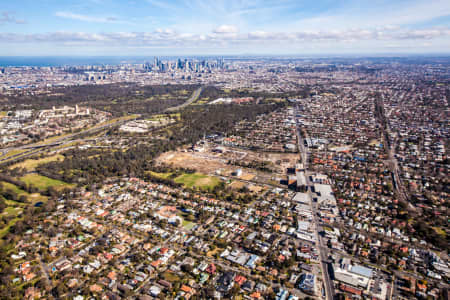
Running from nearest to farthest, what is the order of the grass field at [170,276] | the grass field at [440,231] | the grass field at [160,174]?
the grass field at [170,276] < the grass field at [440,231] < the grass field at [160,174]

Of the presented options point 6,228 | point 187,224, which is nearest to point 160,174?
point 187,224

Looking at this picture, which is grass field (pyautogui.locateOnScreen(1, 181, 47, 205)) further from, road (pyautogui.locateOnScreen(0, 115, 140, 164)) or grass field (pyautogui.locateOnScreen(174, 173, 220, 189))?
grass field (pyautogui.locateOnScreen(174, 173, 220, 189))

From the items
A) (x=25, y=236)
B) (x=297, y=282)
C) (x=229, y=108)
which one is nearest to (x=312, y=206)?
(x=297, y=282)

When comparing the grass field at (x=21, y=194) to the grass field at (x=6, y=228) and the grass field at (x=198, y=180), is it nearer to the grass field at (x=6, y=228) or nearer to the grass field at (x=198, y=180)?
the grass field at (x=6, y=228)

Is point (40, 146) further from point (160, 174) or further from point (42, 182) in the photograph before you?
point (160, 174)

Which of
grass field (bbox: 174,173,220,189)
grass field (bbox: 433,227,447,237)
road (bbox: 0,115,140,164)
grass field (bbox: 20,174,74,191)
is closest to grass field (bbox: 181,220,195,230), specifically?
grass field (bbox: 174,173,220,189)

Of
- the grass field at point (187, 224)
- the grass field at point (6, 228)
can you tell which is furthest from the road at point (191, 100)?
the grass field at point (187, 224)
